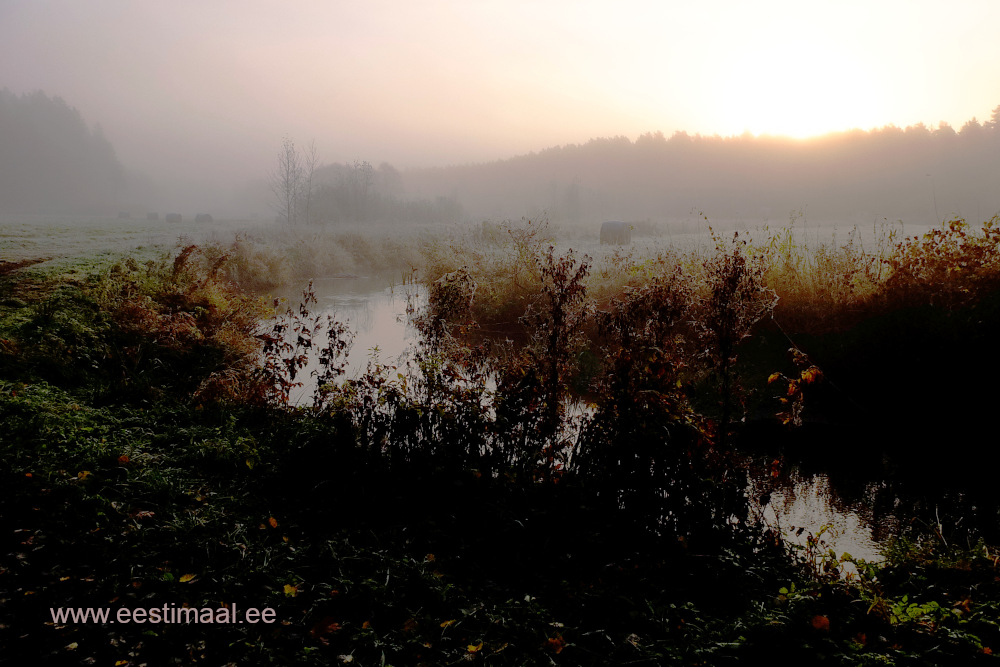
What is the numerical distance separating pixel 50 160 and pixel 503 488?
211 feet

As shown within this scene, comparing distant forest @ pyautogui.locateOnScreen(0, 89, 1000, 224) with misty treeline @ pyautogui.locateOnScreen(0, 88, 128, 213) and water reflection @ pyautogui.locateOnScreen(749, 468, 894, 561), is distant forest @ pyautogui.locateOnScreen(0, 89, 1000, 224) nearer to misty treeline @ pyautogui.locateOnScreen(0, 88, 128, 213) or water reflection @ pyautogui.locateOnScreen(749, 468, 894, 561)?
misty treeline @ pyautogui.locateOnScreen(0, 88, 128, 213)

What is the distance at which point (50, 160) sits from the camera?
5281cm

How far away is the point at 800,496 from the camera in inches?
223

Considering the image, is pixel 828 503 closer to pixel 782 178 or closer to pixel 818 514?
pixel 818 514

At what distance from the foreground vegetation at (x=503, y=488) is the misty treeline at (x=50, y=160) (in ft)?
166

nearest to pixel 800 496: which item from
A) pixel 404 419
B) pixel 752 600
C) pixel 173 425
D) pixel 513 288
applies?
pixel 752 600

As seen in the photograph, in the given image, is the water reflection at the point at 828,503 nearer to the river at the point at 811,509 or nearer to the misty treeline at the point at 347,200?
the river at the point at 811,509

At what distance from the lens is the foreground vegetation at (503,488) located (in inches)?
121

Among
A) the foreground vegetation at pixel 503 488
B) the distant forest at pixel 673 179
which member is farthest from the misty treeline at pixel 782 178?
the foreground vegetation at pixel 503 488

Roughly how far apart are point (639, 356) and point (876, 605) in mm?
2425

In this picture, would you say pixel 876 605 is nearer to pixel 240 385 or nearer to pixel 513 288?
pixel 240 385

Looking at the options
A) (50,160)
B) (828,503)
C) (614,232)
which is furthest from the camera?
(50,160)

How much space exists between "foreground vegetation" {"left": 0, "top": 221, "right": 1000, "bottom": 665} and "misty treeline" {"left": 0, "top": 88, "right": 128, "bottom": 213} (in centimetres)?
5072

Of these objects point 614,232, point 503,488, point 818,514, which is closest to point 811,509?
point 818,514
